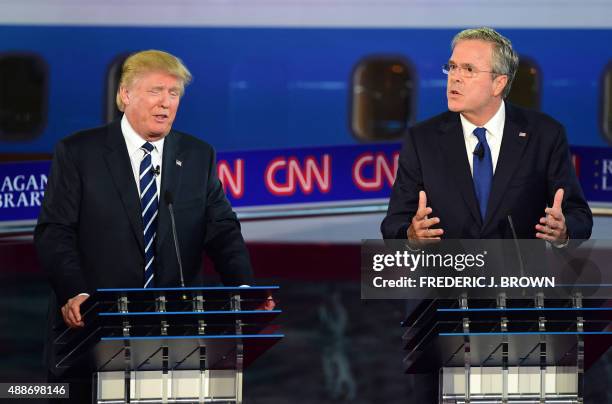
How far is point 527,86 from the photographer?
802 cm

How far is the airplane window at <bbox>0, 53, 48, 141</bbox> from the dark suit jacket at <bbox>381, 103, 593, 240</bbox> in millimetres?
4342

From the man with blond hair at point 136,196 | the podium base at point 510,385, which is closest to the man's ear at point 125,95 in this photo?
the man with blond hair at point 136,196

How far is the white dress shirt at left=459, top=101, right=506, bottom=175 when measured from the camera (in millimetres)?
4203

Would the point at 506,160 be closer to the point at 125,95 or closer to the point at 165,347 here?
the point at 125,95

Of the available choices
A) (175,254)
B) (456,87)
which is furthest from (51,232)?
(456,87)

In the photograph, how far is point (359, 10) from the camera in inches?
310

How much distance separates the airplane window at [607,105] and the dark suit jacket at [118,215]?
4.26m

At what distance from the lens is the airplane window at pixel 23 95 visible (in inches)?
316

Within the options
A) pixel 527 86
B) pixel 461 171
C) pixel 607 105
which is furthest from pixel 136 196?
pixel 607 105

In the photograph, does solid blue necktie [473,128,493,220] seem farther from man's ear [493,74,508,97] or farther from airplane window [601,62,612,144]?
airplane window [601,62,612,144]

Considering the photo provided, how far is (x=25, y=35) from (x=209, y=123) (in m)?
1.31

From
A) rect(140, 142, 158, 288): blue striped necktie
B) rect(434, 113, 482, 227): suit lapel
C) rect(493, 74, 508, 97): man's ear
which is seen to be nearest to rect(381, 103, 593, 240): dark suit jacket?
rect(434, 113, 482, 227): suit lapel

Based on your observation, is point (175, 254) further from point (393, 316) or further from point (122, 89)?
point (393, 316)

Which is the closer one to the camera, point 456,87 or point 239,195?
point 456,87
